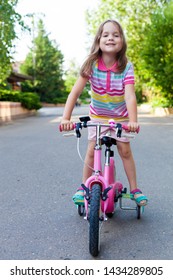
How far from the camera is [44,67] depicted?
183 feet

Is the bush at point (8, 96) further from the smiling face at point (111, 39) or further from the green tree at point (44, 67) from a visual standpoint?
the green tree at point (44, 67)

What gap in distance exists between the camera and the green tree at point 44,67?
182 feet

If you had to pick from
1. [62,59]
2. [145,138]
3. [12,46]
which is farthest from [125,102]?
[62,59]

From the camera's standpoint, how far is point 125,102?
3.35 meters

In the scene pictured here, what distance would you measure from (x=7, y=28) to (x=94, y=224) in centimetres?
1421

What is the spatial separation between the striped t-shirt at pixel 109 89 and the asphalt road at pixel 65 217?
101 centimetres

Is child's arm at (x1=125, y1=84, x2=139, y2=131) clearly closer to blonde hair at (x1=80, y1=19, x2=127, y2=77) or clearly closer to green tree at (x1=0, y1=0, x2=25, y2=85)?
blonde hair at (x1=80, y1=19, x2=127, y2=77)

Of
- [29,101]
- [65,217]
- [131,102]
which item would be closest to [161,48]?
[29,101]

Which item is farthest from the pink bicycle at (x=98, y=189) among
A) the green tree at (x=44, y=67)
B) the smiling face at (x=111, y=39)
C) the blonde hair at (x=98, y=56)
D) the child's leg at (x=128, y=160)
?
the green tree at (x=44, y=67)

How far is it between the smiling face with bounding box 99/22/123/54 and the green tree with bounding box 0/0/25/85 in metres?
13.0

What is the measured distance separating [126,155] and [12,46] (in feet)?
45.9

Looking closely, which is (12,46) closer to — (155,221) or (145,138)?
(145,138)

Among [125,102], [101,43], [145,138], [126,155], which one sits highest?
[101,43]

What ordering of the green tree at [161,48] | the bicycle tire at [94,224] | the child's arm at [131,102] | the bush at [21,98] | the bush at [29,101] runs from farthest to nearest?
Result: the bush at [29,101] < the bush at [21,98] < the green tree at [161,48] < the child's arm at [131,102] < the bicycle tire at [94,224]
